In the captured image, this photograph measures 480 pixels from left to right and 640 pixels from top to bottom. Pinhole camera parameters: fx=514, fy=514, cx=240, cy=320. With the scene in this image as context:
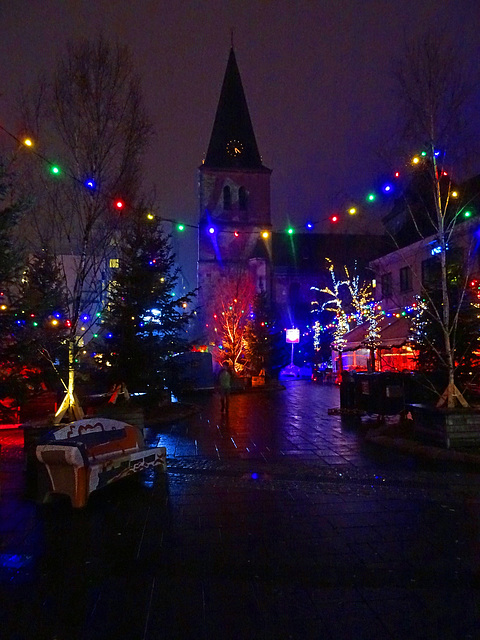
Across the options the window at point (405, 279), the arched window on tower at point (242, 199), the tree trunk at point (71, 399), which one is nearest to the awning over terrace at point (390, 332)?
the window at point (405, 279)

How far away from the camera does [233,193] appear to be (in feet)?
193

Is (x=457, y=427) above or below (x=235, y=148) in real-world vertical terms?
below

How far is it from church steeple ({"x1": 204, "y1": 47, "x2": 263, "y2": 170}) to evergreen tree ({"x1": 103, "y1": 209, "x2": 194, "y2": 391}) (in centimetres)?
4566

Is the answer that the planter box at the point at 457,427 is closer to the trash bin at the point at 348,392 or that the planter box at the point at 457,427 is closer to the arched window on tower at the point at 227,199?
the trash bin at the point at 348,392

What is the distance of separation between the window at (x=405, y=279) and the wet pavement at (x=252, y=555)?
19689 millimetres

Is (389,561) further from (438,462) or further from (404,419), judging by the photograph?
(404,419)

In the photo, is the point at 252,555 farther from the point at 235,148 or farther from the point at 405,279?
the point at 235,148

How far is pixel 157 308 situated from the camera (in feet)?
49.9

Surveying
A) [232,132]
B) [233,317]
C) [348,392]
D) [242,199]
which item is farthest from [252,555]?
[232,132]

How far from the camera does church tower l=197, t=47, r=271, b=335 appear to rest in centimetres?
5766

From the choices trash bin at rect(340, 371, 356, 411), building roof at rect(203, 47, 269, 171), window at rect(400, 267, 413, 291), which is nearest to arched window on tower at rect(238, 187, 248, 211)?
building roof at rect(203, 47, 269, 171)

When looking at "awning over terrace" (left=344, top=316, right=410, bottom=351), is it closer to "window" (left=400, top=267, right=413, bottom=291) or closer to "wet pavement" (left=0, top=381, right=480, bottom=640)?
"window" (left=400, top=267, right=413, bottom=291)

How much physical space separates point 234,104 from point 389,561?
6017cm

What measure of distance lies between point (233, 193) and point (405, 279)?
35314 millimetres
